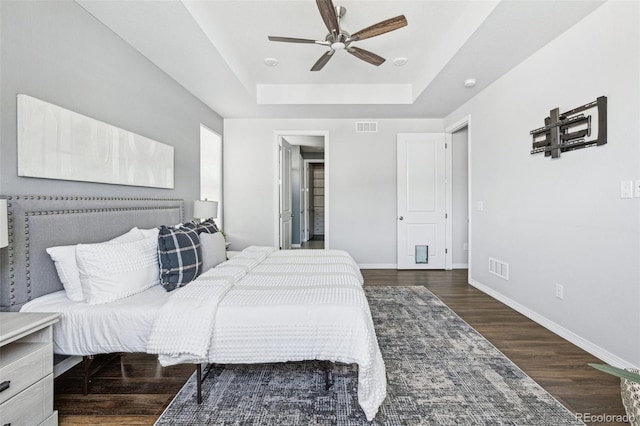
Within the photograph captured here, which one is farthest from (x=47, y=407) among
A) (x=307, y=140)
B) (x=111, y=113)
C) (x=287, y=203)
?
(x=307, y=140)

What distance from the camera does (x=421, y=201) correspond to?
195 inches

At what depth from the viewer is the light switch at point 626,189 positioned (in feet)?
6.40

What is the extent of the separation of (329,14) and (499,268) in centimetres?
323

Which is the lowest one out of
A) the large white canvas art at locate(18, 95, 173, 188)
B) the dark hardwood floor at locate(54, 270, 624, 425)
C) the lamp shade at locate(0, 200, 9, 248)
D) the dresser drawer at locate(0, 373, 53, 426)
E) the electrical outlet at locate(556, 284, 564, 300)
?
the dark hardwood floor at locate(54, 270, 624, 425)

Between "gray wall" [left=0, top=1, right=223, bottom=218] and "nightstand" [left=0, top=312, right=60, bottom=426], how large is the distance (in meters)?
0.82

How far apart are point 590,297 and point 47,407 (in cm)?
355

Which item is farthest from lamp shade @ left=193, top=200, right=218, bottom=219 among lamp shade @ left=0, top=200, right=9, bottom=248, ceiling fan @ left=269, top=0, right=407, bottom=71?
lamp shade @ left=0, top=200, right=9, bottom=248

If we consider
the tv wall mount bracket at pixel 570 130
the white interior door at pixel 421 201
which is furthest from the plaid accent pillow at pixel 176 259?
the white interior door at pixel 421 201

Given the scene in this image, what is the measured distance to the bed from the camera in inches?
61.3

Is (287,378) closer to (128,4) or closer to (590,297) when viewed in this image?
(590,297)

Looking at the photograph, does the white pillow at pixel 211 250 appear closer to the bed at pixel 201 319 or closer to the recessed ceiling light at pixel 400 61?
the bed at pixel 201 319

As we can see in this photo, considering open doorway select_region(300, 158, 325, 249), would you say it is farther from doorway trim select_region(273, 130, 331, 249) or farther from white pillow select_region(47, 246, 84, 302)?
white pillow select_region(47, 246, 84, 302)

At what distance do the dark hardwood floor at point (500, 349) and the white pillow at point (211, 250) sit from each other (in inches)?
31.3

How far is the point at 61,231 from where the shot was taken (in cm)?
190
